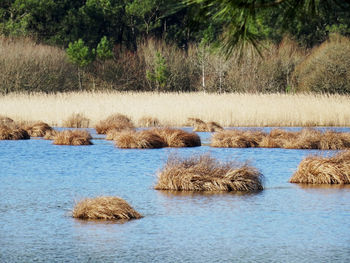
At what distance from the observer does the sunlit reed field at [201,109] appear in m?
28.6

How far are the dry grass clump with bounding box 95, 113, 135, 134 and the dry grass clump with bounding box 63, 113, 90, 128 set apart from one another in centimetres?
144

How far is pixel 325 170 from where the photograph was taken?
14.0 metres

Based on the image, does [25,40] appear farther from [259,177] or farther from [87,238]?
[87,238]

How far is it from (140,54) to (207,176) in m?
36.1

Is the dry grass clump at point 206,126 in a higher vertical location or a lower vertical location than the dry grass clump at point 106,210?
higher

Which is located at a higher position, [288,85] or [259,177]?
[288,85]

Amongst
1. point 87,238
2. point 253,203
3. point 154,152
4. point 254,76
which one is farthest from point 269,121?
point 87,238

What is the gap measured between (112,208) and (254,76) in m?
31.4

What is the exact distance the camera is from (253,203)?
11570 millimetres

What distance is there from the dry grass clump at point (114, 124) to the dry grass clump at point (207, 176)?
504 inches

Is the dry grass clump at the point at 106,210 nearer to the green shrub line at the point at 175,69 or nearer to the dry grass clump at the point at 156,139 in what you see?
the dry grass clump at the point at 156,139

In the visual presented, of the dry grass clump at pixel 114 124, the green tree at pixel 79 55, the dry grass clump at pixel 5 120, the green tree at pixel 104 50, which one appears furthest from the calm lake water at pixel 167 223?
the green tree at pixel 104 50

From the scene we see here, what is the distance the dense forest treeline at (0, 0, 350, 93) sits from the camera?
3981cm

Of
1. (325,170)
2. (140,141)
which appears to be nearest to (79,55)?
(140,141)
